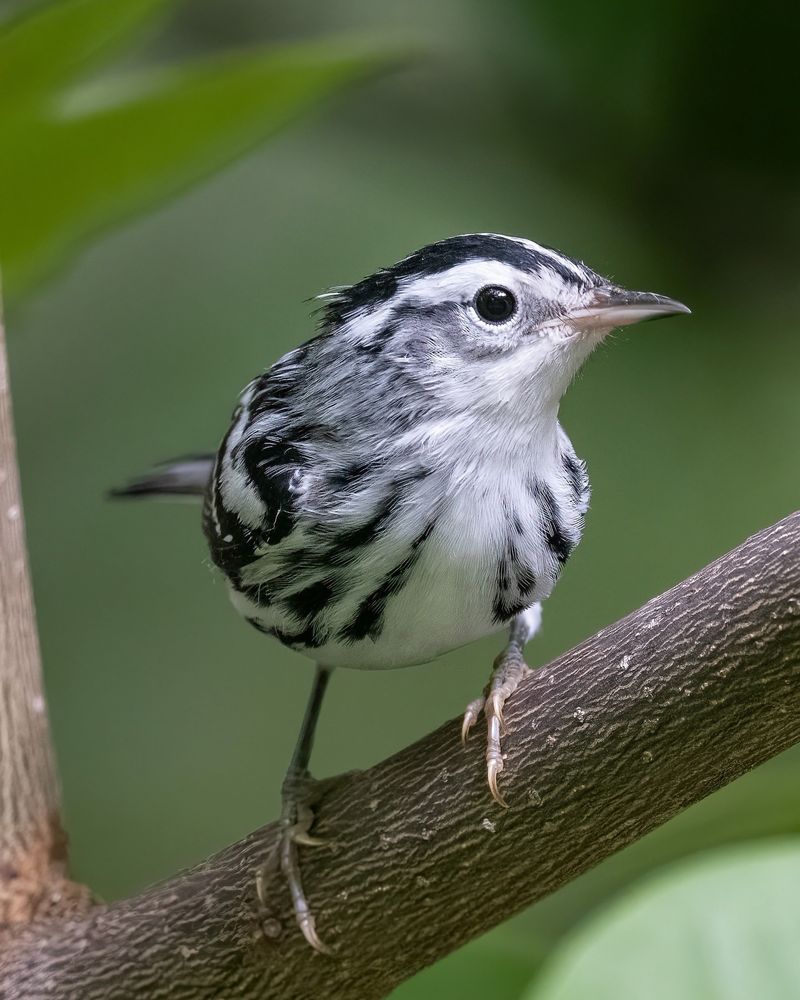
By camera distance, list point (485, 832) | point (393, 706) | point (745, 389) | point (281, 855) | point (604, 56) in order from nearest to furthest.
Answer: point (485, 832) → point (281, 855) → point (604, 56) → point (745, 389) → point (393, 706)

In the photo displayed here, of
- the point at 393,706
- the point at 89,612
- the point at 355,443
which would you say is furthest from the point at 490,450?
the point at 89,612

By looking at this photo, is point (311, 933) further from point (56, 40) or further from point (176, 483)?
point (56, 40)

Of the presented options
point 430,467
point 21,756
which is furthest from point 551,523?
point 21,756

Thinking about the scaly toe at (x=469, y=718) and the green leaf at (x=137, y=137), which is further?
the green leaf at (x=137, y=137)

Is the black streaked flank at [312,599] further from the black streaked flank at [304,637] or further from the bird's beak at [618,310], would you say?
the bird's beak at [618,310]

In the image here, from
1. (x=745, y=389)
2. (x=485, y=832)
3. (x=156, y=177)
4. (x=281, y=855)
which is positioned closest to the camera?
(x=485, y=832)

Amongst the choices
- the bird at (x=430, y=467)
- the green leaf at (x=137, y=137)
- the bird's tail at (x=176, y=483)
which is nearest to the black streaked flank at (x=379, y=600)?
the bird at (x=430, y=467)

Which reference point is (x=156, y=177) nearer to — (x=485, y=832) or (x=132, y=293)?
(x=485, y=832)

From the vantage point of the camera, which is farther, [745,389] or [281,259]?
[281,259]

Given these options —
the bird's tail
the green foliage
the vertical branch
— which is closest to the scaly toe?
the vertical branch
